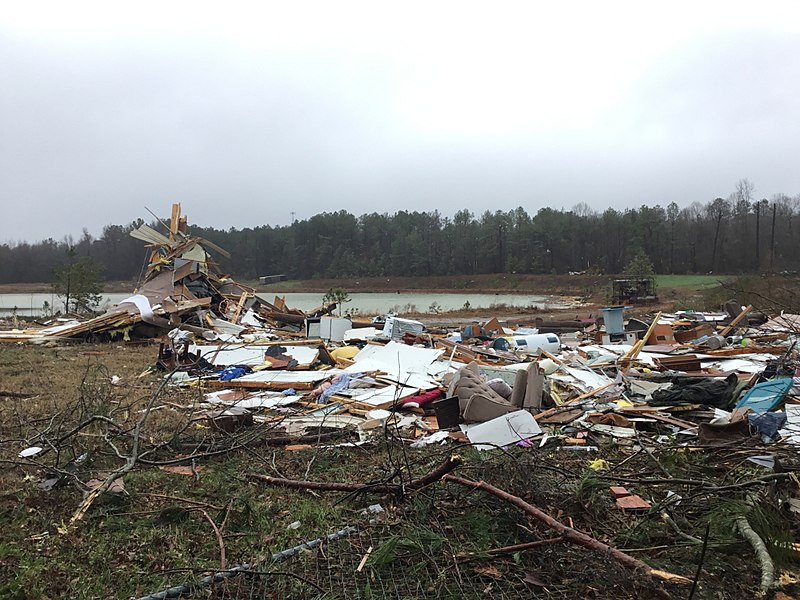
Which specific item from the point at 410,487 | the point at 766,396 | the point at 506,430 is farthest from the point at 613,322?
the point at 410,487

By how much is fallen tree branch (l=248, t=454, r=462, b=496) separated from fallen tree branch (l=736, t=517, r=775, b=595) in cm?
163

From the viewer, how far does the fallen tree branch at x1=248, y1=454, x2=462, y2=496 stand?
3504 millimetres

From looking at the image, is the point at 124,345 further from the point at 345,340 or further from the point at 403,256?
the point at 403,256

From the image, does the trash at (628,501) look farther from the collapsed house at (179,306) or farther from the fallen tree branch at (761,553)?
the collapsed house at (179,306)

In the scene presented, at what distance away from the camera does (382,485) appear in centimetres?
379

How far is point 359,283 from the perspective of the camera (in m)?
61.3

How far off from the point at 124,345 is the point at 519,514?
43.1 ft

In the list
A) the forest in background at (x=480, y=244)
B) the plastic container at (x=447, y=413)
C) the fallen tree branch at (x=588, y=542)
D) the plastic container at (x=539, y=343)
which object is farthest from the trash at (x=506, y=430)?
the forest in background at (x=480, y=244)

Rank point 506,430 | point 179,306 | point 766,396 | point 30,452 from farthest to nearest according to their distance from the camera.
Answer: point 179,306 < point 766,396 < point 506,430 < point 30,452

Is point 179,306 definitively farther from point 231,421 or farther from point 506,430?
point 506,430

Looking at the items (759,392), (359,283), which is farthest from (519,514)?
(359,283)

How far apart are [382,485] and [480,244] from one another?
213 feet

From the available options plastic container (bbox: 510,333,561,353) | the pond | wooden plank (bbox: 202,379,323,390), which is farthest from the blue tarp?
the pond

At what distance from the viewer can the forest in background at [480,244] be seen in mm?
53625
